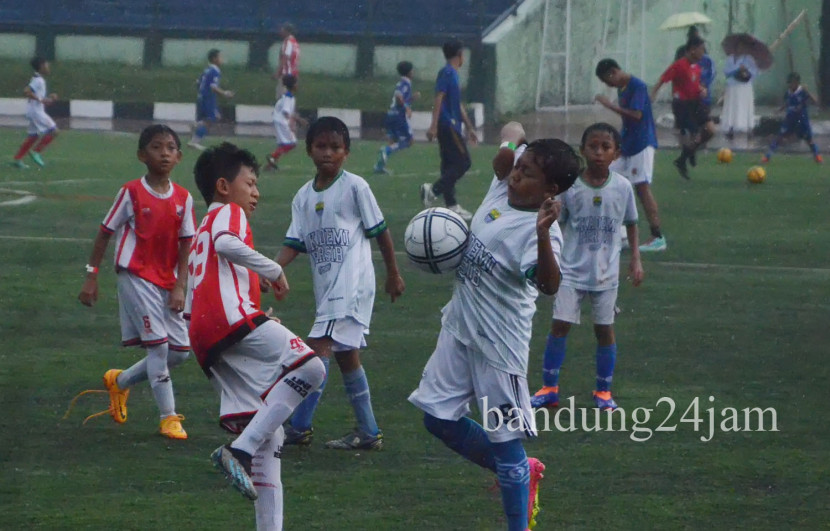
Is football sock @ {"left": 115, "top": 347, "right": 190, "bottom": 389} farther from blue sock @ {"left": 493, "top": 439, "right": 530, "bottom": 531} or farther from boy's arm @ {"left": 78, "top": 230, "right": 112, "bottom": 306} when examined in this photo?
blue sock @ {"left": 493, "top": 439, "right": 530, "bottom": 531}

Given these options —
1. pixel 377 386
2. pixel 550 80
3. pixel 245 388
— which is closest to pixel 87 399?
pixel 377 386

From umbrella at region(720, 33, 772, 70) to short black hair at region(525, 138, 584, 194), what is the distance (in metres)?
30.6

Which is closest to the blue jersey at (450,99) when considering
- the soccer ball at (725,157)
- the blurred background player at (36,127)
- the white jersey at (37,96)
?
the blurred background player at (36,127)

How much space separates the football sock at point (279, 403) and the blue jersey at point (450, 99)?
11.8 m

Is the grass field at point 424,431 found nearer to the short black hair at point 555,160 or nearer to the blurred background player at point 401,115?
the short black hair at point 555,160

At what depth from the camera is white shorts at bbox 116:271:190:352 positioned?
24.2 feet

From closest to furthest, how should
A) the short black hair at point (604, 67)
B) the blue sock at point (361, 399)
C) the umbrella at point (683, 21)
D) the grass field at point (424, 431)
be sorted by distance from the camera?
the grass field at point (424, 431) < the blue sock at point (361, 399) < the short black hair at point (604, 67) < the umbrella at point (683, 21)

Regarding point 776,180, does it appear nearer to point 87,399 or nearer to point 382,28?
point 87,399

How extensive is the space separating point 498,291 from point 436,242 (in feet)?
1.05

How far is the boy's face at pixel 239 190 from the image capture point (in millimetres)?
6004

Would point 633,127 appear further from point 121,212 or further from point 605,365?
point 121,212

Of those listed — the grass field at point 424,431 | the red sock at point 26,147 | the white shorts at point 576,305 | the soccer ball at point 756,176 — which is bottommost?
the grass field at point 424,431

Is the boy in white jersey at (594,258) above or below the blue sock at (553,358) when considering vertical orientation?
above

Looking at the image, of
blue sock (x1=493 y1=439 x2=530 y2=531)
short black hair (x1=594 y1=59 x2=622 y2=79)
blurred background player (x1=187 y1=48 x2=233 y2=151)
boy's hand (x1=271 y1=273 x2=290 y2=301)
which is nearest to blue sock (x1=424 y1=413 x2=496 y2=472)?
blue sock (x1=493 y1=439 x2=530 y2=531)
